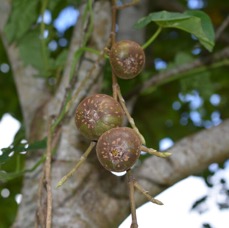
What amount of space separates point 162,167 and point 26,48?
0.54 metres

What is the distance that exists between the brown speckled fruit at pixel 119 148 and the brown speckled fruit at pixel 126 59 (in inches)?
4.8

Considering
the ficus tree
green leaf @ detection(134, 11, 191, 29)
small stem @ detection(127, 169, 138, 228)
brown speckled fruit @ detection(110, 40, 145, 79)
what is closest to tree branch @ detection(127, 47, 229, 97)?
the ficus tree

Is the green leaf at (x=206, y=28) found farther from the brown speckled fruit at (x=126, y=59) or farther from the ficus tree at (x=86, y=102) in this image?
the brown speckled fruit at (x=126, y=59)

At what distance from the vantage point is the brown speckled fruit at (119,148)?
24.7 inches

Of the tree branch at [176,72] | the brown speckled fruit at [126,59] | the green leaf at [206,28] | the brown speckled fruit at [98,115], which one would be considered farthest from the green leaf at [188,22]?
the tree branch at [176,72]

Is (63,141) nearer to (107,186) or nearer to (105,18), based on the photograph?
(107,186)

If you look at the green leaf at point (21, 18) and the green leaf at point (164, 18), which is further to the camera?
the green leaf at point (21, 18)

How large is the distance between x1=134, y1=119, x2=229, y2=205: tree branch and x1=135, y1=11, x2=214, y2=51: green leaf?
0.36 m

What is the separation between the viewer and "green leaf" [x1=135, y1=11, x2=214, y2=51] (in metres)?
0.93

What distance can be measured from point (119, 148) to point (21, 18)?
2.93ft

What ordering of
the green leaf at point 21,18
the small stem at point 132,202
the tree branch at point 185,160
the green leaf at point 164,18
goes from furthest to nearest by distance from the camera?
the green leaf at point 21,18, the tree branch at point 185,160, the green leaf at point 164,18, the small stem at point 132,202

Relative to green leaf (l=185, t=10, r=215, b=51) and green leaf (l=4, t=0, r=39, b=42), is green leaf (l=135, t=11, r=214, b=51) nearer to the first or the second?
green leaf (l=185, t=10, r=215, b=51)

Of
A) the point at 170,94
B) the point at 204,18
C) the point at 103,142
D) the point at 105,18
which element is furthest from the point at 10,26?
the point at 170,94

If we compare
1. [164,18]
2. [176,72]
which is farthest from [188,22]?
[176,72]
